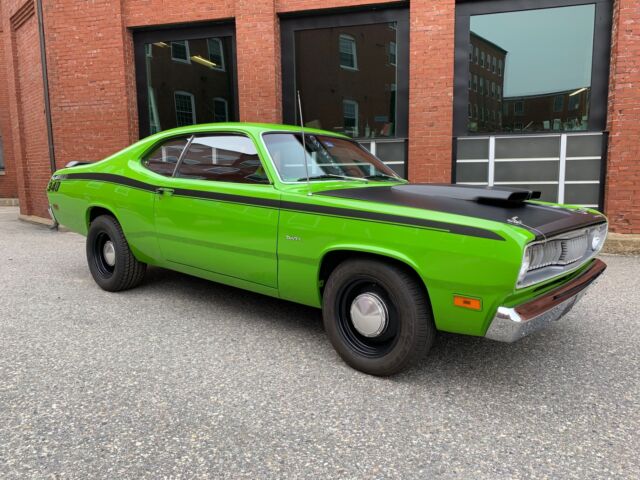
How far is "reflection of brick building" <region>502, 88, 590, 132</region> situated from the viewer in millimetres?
7445

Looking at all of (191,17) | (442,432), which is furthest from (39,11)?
(442,432)

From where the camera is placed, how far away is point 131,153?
4.56 metres

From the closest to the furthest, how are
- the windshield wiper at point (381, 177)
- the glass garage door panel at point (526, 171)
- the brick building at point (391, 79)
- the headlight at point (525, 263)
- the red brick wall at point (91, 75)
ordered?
the headlight at point (525, 263)
the windshield wiper at point (381, 177)
the brick building at point (391, 79)
the glass garage door panel at point (526, 171)
the red brick wall at point (91, 75)

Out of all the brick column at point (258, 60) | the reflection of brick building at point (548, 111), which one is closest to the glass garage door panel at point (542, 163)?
the reflection of brick building at point (548, 111)

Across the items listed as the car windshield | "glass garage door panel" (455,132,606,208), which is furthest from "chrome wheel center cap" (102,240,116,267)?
"glass garage door panel" (455,132,606,208)

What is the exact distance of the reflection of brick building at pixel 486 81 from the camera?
25.5 feet

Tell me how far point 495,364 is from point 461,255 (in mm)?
1092

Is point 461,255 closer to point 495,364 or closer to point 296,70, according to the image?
point 495,364

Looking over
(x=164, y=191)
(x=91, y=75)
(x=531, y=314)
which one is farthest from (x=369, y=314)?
(x=91, y=75)

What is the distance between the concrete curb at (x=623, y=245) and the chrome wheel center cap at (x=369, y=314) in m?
5.44

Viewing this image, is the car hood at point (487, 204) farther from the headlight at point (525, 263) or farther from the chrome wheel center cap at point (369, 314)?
the chrome wheel center cap at point (369, 314)

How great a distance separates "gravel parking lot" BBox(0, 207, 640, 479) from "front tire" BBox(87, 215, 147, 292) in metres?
0.49

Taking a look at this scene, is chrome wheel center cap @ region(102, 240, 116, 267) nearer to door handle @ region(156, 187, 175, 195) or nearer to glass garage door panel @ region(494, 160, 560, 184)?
door handle @ region(156, 187, 175, 195)

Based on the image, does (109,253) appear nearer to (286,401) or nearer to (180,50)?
(286,401)
